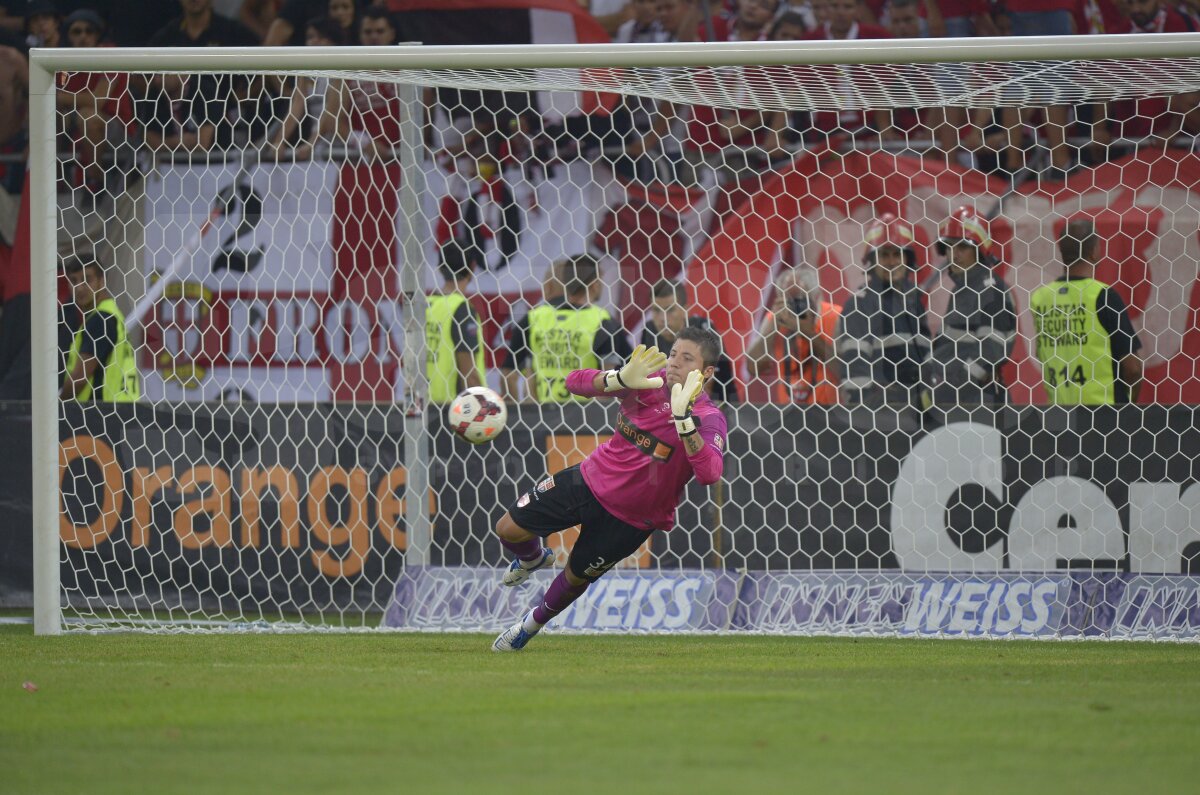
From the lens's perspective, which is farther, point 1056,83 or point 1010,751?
point 1056,83

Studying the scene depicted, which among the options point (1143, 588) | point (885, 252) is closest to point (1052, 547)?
point (1143, 588)

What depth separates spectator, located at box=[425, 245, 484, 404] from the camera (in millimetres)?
11172

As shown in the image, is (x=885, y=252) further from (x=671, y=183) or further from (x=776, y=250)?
(x=671, y=183)

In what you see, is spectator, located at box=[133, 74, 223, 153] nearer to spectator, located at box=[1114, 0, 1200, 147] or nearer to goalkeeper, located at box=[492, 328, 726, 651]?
goalkeeper, located at box=[492, 328, 726, 651]

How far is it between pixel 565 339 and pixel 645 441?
3.52 metres

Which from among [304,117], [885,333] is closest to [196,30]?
[304,117]

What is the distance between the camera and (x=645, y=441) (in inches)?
310

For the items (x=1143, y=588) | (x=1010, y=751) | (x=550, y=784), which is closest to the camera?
(x=550, y=784)

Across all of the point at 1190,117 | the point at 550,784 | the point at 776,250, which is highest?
the point at 1190,117

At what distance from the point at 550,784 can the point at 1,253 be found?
1051 centimetres

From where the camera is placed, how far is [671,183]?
12.0 meters

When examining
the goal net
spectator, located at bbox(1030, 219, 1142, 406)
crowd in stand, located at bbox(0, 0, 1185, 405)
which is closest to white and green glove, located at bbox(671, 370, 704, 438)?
the goal net

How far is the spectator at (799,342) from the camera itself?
10.2 meters

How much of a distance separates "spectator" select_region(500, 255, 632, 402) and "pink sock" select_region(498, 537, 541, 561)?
2.67 m
